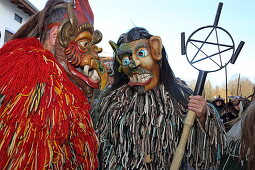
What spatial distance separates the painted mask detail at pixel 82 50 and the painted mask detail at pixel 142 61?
554 mm

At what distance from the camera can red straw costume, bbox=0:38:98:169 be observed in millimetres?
1165

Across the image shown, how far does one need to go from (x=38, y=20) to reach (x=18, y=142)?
0.80 m

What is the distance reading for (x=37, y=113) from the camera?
121 cm

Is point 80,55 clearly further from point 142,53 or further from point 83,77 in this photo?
point 142,53

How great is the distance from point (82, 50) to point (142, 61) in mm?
747

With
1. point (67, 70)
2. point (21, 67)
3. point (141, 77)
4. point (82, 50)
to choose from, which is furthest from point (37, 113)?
point (141, 77)

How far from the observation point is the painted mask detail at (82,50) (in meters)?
1.48

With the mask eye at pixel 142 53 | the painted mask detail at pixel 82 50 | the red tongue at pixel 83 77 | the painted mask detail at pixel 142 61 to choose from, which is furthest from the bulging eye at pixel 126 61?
the red tongue at pixel 83 77

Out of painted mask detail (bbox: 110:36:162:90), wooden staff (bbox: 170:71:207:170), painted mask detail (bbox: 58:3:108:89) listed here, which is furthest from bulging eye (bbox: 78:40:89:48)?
wooden staff (bbox: 170:71:207:170)

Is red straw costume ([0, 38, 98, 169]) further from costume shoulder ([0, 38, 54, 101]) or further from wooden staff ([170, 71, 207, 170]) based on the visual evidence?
wooden staff ([170, 71, 207, 170])

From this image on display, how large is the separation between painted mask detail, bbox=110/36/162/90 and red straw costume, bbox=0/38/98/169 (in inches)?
33.8

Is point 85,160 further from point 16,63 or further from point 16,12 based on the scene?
point 16,12

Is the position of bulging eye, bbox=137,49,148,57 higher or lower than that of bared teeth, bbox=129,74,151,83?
higher

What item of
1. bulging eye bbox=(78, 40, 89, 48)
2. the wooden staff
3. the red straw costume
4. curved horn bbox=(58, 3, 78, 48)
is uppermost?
curved horn bbox=(58, 3, 78, 48)
